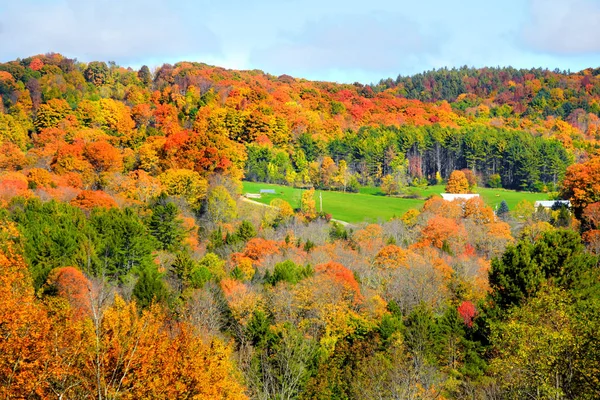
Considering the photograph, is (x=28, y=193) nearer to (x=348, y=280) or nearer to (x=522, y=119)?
(x=348, y=280)

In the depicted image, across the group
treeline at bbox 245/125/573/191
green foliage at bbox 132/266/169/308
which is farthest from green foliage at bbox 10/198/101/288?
treeline at bbox 245/125/573/191

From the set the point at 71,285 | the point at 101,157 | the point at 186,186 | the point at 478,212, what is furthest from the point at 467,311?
the point at 101,157

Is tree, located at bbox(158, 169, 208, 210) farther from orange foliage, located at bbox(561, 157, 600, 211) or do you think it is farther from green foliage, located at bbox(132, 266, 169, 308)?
orange foliage, located at bbox(561, 157, 600, 211)

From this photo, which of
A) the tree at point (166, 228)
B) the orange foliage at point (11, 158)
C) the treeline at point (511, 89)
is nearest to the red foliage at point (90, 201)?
the tree at point (166, 228)

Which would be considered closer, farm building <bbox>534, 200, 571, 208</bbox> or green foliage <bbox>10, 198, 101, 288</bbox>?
green foliage <bbox>10, 198, 101, 288</bbox>

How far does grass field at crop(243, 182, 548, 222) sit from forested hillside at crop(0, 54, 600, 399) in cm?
319

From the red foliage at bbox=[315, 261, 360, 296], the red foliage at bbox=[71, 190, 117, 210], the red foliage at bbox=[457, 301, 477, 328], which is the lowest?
the red foliage at bbox=[457, 301, 477, 328]

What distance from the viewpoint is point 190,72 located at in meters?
122

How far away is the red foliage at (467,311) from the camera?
39.0 meters

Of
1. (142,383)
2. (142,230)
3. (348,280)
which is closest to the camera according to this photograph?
(142,383)

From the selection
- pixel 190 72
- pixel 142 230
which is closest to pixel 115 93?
pixel 190 72

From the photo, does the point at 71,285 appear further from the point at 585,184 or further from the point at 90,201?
the point at 585,184

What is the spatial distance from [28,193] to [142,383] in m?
47.3

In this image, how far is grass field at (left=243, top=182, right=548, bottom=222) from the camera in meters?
76.0
